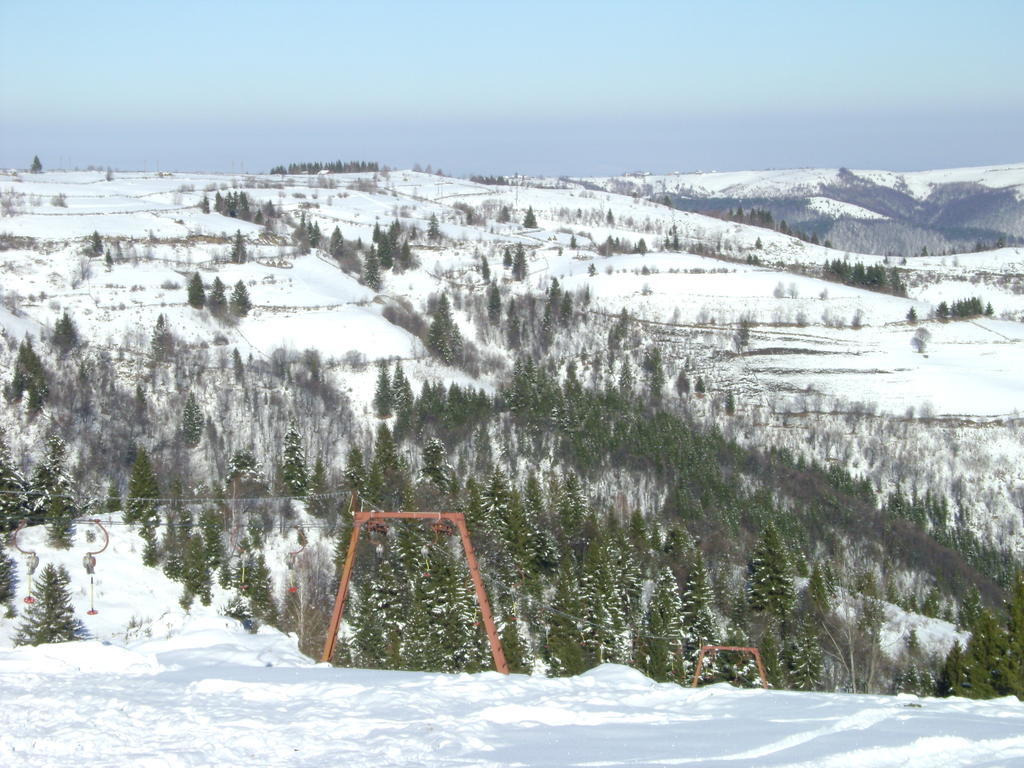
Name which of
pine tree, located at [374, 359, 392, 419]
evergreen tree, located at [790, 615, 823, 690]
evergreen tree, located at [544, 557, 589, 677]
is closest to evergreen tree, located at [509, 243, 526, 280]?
pine tree, located at [374, 359, 392, 419]

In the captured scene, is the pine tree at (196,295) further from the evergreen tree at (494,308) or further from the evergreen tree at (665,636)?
the evergreen tree at (665,636)

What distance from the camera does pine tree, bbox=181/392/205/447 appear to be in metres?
61.4

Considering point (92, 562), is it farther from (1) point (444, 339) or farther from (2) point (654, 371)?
(2) point (654, 371)

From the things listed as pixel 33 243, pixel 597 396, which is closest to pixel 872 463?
pixel 597 396

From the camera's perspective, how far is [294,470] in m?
52.6

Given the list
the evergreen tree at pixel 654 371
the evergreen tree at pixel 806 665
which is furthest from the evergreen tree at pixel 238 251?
the evergreen tree at pixel 806 665

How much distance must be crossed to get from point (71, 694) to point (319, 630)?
27346 mm

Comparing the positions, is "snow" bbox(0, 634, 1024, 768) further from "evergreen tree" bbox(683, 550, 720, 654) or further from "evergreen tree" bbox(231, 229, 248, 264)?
"evergreen tree" bbox(231, 229, 248, 264)

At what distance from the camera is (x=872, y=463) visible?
7588 centimetres

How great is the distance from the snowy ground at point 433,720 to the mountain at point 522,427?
52.9ft

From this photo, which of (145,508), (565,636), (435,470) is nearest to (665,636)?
(565,636)

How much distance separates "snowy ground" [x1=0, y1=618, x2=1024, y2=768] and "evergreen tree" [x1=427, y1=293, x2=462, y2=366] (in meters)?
66.5

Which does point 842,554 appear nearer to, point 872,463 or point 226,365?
point 872,463

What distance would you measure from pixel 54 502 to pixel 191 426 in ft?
71.2
